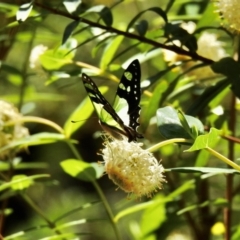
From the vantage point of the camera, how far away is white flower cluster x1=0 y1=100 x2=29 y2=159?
3.19ft

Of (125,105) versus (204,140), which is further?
(125,105)

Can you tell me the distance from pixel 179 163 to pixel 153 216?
100mm

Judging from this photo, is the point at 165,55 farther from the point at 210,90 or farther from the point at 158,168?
the point at 158,168

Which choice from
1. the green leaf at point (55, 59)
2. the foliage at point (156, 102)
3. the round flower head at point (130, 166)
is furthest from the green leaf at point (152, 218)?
the round flower head at point (130, 166)

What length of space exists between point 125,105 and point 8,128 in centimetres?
29

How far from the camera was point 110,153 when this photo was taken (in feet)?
2.25

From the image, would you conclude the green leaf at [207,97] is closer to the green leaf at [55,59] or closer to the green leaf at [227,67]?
the green leaf at [227,67]

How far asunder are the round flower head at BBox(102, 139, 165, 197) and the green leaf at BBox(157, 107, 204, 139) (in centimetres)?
3

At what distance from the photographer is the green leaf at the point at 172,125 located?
0.67 meters

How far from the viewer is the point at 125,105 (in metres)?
0.76

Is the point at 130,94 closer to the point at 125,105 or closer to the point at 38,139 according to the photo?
the point at 125,105

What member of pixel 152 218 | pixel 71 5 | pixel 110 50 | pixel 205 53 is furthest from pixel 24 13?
pixel 152 218

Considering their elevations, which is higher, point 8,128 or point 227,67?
point 227,67

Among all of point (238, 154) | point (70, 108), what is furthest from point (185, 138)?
point (70, 108)
